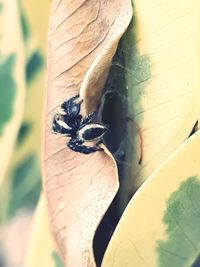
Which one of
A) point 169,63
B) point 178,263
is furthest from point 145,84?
point 178,263

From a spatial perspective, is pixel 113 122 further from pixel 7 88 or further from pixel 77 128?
pixel 7 88

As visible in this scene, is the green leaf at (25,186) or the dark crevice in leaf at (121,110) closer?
the dark crevice in leaf at (121,110)

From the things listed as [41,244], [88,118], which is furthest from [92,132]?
[41,244]

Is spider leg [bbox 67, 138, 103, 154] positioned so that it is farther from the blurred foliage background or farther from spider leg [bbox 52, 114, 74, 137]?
the blurred foliage background

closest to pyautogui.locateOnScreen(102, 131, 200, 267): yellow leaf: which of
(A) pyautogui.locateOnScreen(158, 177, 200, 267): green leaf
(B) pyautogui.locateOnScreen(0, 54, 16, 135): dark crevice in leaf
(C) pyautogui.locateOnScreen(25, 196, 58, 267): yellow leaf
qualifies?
(A) pyautogui.locateOnScreen(158, 177, 200, 267): green leaf

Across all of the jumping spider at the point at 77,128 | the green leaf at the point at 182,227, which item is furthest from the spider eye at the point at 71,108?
the green leaf at the point at 182,227

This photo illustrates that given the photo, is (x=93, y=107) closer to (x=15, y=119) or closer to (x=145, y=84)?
(x=145, y=84)

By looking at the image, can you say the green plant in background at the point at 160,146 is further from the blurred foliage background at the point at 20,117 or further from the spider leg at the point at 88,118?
the blurred foliage background at the point at 20,117
